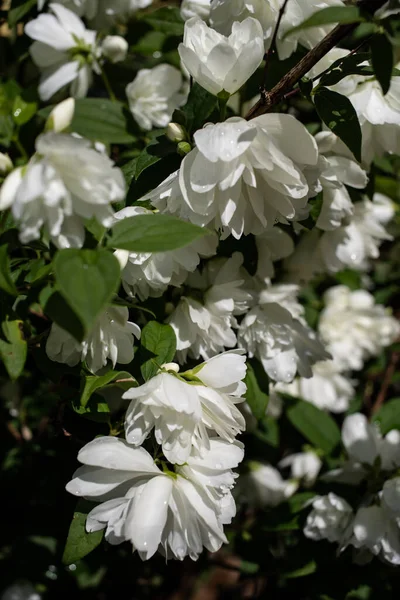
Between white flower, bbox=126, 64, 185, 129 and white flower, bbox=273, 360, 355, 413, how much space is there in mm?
797

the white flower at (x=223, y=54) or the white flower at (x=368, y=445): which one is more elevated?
the white flower at (x=223, y=54)

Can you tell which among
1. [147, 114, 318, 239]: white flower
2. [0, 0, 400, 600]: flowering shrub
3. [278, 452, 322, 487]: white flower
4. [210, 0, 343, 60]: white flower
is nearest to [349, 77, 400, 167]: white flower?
[0, 0, 400, 600]: flowering shrub

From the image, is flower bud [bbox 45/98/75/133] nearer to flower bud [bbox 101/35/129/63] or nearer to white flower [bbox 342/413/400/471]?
flower bud [bbox 101/35/129/63]

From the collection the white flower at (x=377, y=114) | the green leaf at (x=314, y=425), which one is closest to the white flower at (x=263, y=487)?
the green leaf at (x=314, y=425)

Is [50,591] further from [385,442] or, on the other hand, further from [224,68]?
[224,68]

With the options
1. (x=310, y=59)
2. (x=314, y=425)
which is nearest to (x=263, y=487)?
(x=314, y=425)

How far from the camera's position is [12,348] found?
0.85 m

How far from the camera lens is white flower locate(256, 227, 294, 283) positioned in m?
Answer: 1.15

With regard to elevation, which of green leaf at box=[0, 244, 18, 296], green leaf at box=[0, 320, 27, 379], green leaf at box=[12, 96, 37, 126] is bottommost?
green leaf at box=[0, 320, 27, 379]

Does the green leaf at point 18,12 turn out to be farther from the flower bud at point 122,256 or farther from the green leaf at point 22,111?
the flower bud at point 122,256

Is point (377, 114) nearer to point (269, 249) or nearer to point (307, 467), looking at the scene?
point (269, 249)

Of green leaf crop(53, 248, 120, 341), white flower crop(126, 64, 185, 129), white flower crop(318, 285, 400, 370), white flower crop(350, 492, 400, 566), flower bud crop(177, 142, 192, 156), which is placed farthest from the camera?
white flower crop(318, 285, 400, 370)

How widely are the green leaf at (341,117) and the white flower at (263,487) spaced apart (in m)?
1.01

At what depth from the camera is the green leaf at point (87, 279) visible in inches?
24.4
